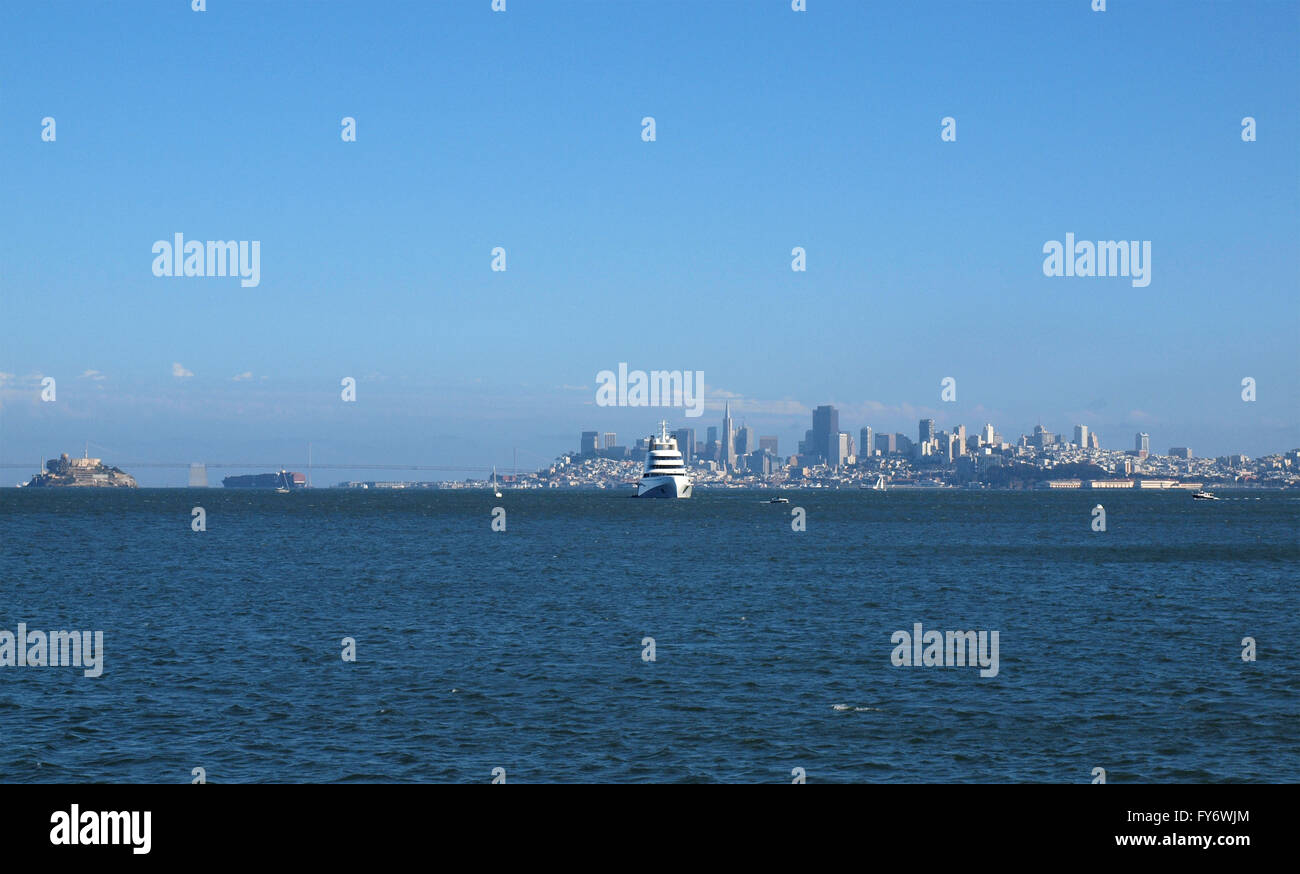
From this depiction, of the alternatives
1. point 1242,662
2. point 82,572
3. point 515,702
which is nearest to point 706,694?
point 515,702

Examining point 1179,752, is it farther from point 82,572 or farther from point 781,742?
point 82,572

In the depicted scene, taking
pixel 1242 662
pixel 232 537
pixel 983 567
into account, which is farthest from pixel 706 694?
pixel 232 537

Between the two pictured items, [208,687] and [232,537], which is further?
[232,537]
